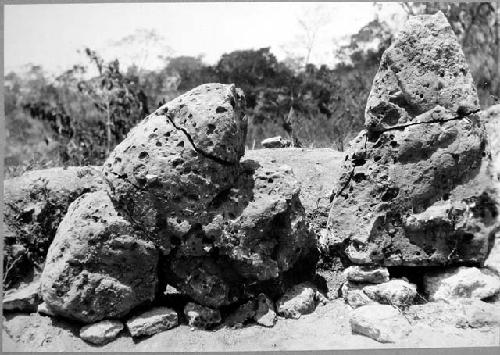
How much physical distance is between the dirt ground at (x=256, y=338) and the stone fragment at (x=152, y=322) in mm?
45

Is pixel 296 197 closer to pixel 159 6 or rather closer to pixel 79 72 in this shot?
pixel 159 6

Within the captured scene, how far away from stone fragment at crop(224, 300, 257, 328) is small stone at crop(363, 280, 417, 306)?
87 cm

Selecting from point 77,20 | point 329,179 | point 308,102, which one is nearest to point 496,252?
point 329,179

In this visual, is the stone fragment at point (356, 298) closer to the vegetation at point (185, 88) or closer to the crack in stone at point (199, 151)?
the crack in stone at point (199, 151)

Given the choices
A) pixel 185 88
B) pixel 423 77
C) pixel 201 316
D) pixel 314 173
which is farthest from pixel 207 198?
pixel 185 88

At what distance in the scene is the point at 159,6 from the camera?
4641mm

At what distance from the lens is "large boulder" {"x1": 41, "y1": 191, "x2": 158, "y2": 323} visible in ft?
11.7

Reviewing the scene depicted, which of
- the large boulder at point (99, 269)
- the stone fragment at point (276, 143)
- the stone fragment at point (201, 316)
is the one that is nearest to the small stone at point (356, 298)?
the stone fragment at point (201, 316)

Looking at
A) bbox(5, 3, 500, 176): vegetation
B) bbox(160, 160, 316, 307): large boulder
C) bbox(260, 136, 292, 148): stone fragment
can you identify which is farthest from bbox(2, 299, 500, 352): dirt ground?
bbox(260, 136, 292, 148): stone fragment

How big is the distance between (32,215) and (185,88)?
16.3ft

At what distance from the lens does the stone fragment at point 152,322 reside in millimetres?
3604

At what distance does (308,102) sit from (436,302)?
7.06 m

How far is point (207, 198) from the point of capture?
362 centimetres

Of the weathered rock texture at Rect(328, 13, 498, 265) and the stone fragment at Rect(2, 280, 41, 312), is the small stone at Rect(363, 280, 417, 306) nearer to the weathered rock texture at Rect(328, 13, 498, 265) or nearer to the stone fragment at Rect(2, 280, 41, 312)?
the weathered rock texture at Rect(328, 13, 498, 265)
